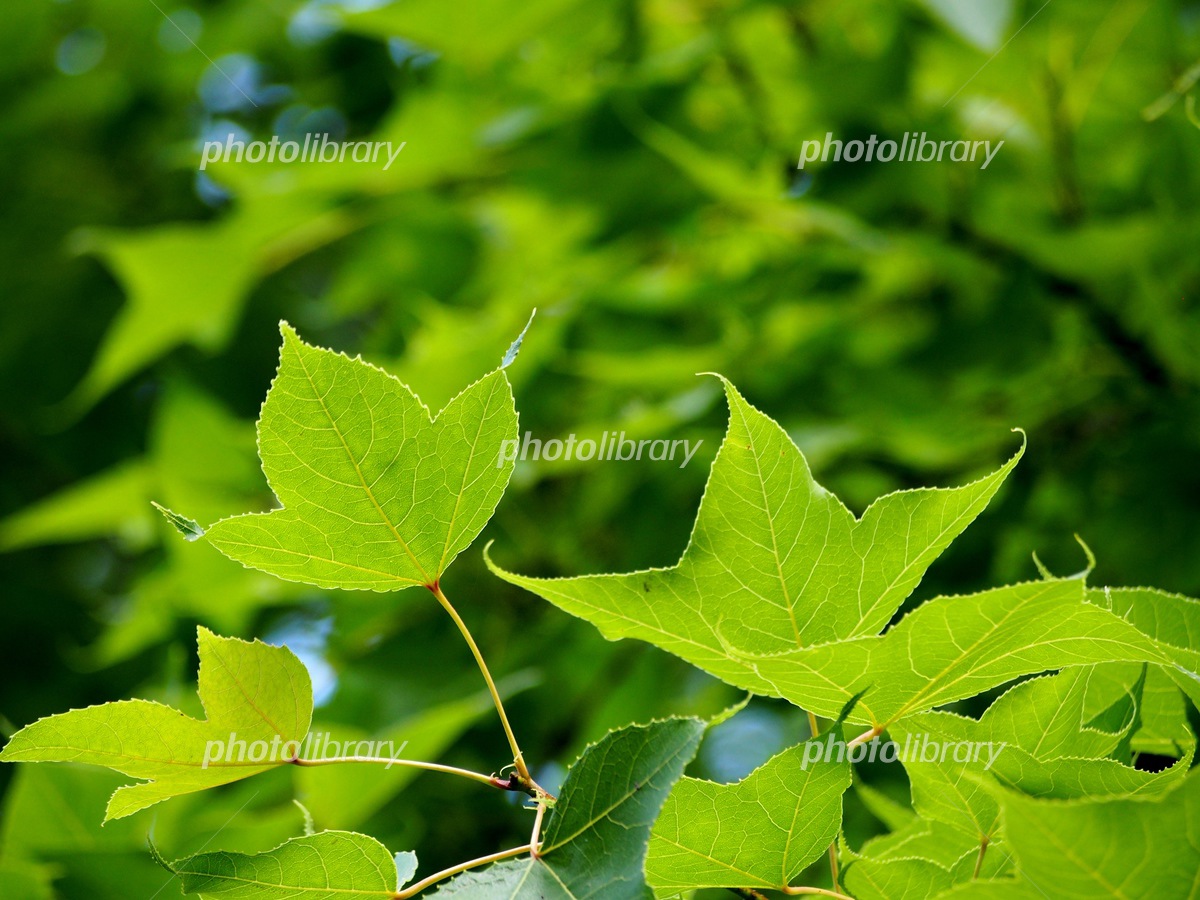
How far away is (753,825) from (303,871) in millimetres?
156

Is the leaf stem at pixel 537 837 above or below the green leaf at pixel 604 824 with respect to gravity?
below

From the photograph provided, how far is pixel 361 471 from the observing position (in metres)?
0.38

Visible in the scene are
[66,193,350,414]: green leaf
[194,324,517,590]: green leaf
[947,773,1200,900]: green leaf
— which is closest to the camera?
[947,773,1200,900]: green leaf

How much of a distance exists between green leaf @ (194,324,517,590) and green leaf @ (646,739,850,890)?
13cm

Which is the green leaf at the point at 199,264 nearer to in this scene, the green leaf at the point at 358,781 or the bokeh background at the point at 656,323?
the bokeh background at the point at 656,323

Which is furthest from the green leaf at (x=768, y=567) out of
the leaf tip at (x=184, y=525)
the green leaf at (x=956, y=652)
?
the leaf tip at (x=184, y=525)

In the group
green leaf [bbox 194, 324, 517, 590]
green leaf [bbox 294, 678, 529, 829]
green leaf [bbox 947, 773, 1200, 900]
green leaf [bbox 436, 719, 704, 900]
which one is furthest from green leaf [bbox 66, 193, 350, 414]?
green leaf [bbox 947, 773, 1200, 900]

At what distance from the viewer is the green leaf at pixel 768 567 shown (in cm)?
36

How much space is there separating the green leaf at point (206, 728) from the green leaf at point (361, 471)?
0.04 meters

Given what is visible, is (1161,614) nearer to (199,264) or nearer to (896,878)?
(896,878)

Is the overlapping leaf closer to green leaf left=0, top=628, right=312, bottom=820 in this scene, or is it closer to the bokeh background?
green leaf left=0, top=628, right=312, bottom=820

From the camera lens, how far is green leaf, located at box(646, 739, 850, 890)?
329mm

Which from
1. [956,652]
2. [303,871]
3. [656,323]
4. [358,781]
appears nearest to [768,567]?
[956,652]

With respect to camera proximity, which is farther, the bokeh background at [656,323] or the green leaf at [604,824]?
the bokeh background at [656,323]
